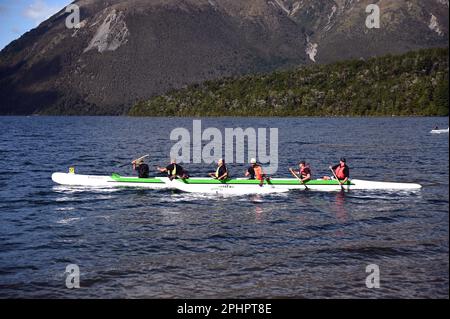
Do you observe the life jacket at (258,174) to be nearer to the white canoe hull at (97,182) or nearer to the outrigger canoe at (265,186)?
the outrigger canoe at (265,186)

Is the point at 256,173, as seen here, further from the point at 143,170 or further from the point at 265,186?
the point at 143,170

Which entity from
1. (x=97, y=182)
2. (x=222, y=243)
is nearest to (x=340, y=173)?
(x=222, y=243)

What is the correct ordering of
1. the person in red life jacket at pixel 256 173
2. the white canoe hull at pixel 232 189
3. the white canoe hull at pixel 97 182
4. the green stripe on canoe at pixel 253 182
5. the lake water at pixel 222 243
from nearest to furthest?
the lake water at pixel 222 243
the person in red life jacket at pixel 256 173
the green stripe on canoe at pixel 253 182
the white canoe hull at pixel 232 189
the white canoe hull at pixel 97 182

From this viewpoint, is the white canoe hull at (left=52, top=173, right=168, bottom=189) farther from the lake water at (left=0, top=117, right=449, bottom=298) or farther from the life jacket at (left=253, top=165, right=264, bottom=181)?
the life jacket at (left=253, top=165, right=264, bottom=181)

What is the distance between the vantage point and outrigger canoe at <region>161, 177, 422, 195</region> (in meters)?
34.9

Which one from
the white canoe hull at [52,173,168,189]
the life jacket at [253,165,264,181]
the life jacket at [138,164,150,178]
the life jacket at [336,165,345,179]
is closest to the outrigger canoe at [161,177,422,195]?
the life jacket at [253,165,264,181]

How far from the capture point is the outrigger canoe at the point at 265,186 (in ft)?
115

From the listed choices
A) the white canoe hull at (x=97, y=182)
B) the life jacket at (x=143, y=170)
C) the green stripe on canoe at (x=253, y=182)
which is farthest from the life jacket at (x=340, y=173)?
the life jacket at (x=143, y=170)

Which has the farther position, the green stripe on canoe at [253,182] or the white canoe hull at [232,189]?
the white canoe hull at [232,189]

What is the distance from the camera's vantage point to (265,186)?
34906 millimetres
